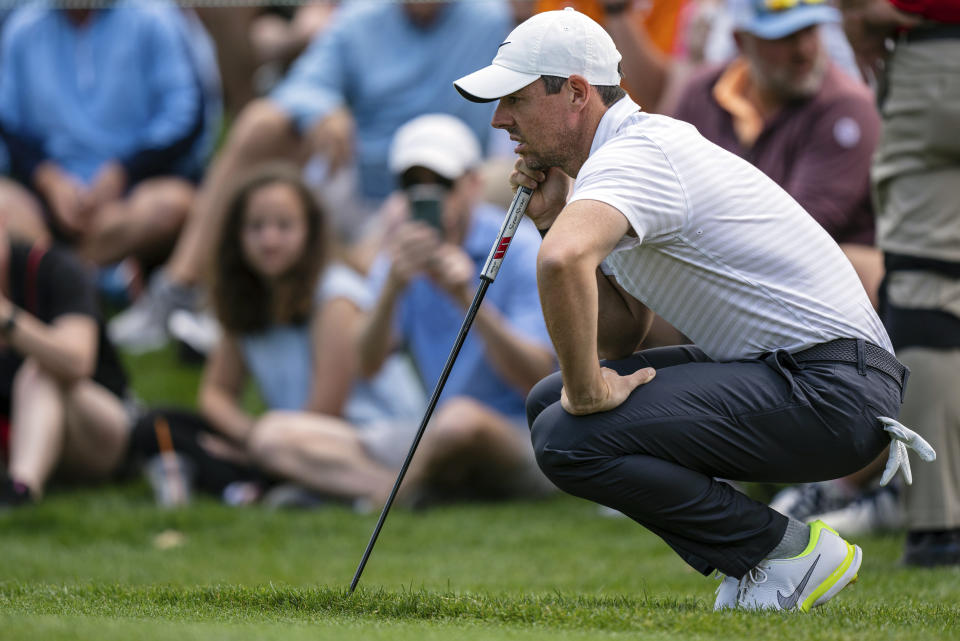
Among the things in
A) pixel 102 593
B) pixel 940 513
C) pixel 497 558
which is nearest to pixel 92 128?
pixel 497 558

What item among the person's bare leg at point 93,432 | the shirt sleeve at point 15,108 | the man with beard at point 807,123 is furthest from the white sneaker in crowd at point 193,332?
the man with beard at point 807,123

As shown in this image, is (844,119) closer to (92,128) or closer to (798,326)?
(798,326)

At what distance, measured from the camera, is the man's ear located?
13.2 ft

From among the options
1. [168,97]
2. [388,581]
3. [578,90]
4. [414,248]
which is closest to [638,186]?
[578,90]

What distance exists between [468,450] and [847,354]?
3.51 metres

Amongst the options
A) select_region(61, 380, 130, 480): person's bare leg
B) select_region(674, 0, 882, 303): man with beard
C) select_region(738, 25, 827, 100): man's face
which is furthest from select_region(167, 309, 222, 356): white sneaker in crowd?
select_region(738, 25, 827, 100): man's face

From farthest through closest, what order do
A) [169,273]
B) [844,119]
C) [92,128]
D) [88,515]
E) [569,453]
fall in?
[92,128]
[169,273]
[88,515]
[844,119]
[569,453]

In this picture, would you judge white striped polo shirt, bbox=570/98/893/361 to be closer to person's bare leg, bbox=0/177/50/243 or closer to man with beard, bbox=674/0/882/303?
man with beard, bbox=674/0/882/303

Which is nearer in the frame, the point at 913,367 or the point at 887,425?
the point at 887,425

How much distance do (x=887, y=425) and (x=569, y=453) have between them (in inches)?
37.4

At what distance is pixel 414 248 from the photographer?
22.9ft

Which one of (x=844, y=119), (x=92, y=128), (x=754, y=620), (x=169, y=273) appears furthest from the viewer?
(x=92, y=128)

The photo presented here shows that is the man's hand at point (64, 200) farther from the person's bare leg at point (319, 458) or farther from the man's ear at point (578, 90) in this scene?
the man's ear at point (578, 90)

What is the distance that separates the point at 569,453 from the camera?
400 centimetres
